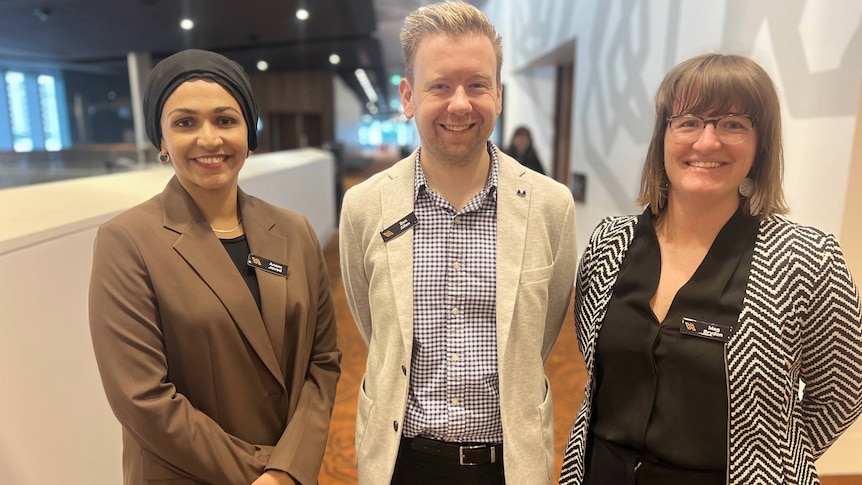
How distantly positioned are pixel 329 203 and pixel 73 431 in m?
6.83

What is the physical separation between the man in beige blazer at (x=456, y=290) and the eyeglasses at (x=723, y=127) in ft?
1.20

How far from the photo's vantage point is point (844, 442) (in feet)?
8.90

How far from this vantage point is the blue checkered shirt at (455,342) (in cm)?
134

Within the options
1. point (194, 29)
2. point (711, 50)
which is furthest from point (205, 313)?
point (194, 29)

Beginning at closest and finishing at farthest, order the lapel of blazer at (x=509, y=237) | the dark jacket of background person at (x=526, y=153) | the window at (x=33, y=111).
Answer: the lapel of blazer at (x=509, y=237) < the dark jacket of background person at (x=526, y=153) < the window at (x=33, y=111)

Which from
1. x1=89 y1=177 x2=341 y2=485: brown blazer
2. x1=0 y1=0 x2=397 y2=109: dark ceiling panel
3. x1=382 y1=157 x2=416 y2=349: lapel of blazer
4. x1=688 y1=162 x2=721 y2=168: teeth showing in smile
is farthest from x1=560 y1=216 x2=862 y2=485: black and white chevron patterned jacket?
x1=0 y1=0 x2=397 y2=109: dark ceiling panel

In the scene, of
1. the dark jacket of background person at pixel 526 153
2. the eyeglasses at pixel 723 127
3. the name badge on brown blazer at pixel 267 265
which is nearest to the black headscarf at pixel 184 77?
the name badge on brown blazer at pixel 267 265

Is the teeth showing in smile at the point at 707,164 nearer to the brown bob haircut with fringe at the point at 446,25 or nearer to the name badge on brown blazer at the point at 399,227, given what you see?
the brown bob haircut with fringe at the point at 446,25

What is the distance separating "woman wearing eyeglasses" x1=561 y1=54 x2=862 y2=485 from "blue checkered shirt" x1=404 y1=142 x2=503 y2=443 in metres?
0.31

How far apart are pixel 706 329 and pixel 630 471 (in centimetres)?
41

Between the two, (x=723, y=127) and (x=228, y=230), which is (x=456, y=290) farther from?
(x=723, y=127)

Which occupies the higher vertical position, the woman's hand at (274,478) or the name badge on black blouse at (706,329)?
the name badge on black blouse at (706,329)

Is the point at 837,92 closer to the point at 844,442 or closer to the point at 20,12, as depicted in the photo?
the point at 844,442

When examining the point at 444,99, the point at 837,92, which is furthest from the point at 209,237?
Answer: the point at 837,92
